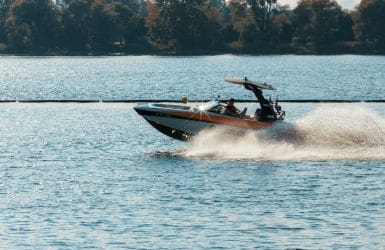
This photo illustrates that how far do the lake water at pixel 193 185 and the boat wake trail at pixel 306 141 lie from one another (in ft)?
0.18

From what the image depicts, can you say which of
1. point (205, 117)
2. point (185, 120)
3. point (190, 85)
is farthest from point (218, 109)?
point (190, 85)

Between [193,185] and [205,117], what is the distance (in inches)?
308

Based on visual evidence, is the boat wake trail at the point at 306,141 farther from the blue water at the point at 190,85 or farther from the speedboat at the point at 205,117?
the blue water at the point at 190,85

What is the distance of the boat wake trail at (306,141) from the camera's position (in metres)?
48.8

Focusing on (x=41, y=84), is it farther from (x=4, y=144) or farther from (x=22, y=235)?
(x=22, y=235)

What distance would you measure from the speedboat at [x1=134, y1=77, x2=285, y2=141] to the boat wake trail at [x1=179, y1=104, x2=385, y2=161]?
365 millimetres

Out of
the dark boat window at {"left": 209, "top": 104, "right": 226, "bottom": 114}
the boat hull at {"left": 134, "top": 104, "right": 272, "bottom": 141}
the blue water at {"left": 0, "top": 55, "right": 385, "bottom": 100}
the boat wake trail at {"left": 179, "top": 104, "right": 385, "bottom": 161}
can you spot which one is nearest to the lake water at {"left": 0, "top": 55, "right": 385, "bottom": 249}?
the boat wake trail at {"left": 179, "top": 104, "right": 385, "bottom": 161}

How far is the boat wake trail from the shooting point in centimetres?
4875

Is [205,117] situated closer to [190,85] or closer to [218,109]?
[218,109]

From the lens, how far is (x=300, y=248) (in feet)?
99.7

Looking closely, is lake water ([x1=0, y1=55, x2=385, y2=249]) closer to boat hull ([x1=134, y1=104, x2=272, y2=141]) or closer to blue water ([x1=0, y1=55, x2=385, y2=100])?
boat hull ([x1=134, y1=104, x2=272, y2=141])

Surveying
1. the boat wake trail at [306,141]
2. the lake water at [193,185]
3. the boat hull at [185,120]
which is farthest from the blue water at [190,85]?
the boat hull at [185,120]

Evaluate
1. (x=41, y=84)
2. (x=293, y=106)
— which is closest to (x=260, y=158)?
(x=293, y=106)

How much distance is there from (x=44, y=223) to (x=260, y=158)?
1635 cm
